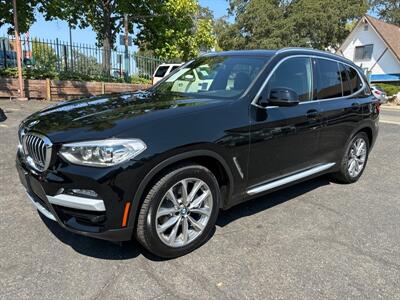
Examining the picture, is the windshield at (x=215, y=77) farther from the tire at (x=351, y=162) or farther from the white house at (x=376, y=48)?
the white house at (x=376, y=48)

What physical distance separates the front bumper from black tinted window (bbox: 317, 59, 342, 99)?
2779 mm

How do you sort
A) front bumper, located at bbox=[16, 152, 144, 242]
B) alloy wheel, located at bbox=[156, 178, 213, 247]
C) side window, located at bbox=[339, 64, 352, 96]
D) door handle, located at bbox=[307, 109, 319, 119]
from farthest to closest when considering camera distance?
1. side window, located at bbox=[339, 64, 352, 96]
2. door handle, located at bbox=[307, 109, 319, 119]
3. alloy wheel, located at bbox=[156, 178, 213, 247]
4. front bumper, located at bbox=[16, 152, 144, 242]

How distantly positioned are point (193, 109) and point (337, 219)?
2154mm

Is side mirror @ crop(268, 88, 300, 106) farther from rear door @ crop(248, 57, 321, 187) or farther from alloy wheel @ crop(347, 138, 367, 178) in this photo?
alloy wheel @ crop(347, 138, 367, 178)

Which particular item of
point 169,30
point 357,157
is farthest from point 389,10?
point 357,157

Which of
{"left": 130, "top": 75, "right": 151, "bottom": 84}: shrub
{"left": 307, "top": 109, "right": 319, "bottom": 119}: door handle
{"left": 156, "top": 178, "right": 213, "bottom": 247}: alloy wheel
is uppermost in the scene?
{"left": 130, "top": 75, "right": 151, "bottom": 84}: shrub

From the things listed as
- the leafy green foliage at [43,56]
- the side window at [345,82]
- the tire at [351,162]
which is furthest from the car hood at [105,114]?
the leafy green foliage at [43,56]

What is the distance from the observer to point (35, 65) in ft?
48.8

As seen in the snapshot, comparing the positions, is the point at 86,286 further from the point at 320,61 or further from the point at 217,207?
the point at 320,61

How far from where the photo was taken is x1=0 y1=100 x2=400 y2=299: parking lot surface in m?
2.78

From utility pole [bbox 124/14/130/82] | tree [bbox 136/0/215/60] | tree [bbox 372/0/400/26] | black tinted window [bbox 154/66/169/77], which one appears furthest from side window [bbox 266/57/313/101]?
tree [bbox 372/0/400/26]

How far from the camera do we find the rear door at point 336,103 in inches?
176

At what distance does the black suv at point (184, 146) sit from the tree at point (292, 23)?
35.6m

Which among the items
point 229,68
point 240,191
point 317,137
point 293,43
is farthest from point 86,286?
point 293,43
